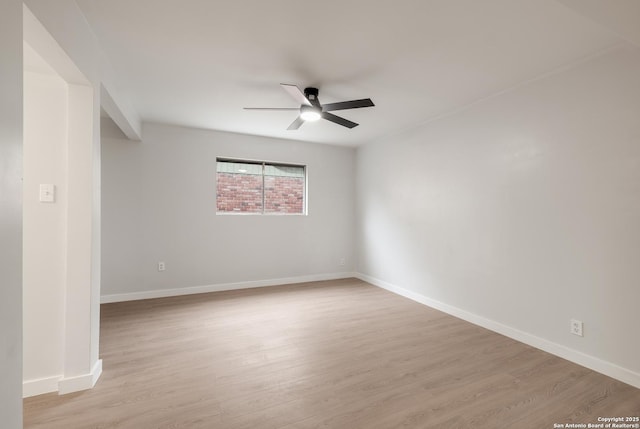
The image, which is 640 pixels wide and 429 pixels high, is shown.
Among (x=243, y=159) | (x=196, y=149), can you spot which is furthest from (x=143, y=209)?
(x=243, y=159)

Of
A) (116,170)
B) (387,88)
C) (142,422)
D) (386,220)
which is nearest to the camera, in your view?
(142,422)

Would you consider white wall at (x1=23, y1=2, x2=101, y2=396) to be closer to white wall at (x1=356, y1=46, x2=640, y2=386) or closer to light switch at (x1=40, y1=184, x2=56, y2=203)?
light switch at (x1=40, y1=184, x2=56, y2=203)

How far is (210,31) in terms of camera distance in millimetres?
1964

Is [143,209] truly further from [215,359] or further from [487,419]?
[487,419]

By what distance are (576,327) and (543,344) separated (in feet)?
1.09

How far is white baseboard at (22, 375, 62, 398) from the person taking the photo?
187 cm

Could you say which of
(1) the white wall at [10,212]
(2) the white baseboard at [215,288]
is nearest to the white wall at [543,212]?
(2) the white baseboard at [215,288]

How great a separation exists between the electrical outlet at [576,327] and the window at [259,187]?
148 inches

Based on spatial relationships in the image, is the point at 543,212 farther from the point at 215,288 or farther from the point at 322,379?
the point at 215,288

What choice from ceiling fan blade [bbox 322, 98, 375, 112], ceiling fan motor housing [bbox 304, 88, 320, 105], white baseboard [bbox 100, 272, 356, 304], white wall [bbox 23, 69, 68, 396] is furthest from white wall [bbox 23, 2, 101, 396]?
white baseboard [bbox 100, 272, 356, 304]

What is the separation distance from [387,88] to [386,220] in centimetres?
225

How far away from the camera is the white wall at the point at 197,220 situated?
3.89 meters

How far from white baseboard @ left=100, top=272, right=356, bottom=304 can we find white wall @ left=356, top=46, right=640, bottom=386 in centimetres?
170

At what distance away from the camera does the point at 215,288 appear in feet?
14.4
